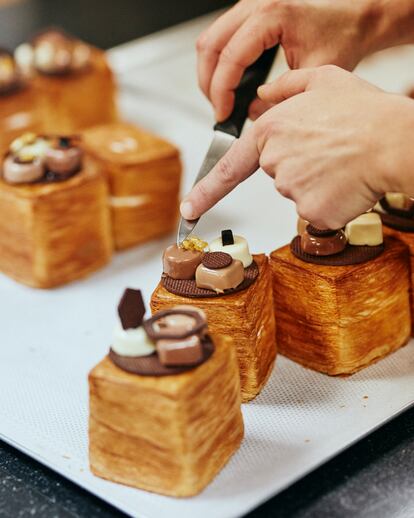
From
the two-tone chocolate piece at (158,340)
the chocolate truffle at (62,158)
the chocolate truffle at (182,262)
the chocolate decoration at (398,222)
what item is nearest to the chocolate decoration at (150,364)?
the two-tone chocolate piece at (158,340)

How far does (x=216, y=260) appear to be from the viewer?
5.49 ft

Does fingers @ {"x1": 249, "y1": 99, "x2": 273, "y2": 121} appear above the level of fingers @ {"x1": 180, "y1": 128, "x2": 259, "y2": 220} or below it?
below

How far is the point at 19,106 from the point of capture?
9.04 feet

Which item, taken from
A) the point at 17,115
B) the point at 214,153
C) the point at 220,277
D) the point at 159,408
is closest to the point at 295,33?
the point at 214,153

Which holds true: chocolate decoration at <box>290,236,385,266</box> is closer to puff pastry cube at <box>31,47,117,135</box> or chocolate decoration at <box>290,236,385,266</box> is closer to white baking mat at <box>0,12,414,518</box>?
white baking mat at <box>0,12,414,518</box>

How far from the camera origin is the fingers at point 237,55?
1.99 m

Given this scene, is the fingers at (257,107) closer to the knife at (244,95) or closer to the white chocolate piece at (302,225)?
the knife at (244,95)

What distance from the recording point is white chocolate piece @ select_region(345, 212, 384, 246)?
70.4 inches

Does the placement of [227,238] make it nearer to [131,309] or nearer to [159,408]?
[131,309]

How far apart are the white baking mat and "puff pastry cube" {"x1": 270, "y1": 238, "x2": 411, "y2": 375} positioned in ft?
0.10

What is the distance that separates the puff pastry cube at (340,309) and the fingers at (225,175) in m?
0.17

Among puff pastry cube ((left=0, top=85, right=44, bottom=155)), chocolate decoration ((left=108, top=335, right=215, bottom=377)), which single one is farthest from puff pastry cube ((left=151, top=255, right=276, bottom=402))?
puff pastry cube ((left=0, top=85, right=44, bottom=155))

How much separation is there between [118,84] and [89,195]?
41.1 inches

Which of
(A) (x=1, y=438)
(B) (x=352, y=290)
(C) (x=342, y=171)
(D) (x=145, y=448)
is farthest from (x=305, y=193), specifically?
(A) (x=1, y=438)
